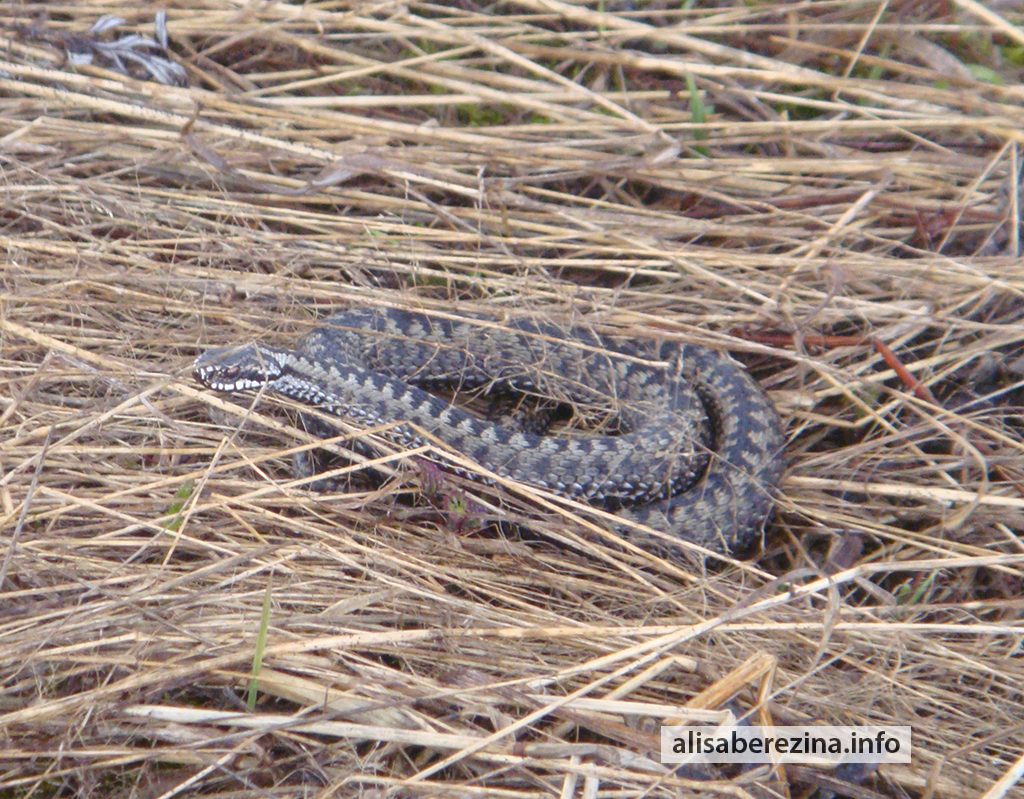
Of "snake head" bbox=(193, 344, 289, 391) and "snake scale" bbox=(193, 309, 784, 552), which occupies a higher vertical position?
"snake head" bbox=(193, 344, 289, 391)

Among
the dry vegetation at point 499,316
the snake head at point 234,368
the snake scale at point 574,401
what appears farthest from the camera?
the snake scale at point 574,401

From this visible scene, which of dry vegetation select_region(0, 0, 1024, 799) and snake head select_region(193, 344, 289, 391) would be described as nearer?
dry vegetation select_region(0, 0, 1024, 799)

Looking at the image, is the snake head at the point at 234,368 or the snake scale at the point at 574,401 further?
the snake scale at the point at 574,401

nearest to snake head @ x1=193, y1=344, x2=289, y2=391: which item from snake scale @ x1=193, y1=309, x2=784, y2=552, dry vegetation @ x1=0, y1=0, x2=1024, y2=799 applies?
snake scale @ x1=193, y1=309, x2=784, y2=552

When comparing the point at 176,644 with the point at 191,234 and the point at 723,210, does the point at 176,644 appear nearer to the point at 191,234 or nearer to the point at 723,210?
the point at 191,234

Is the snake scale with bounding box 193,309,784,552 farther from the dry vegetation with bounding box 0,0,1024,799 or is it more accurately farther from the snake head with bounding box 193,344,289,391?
the dry vegetation with bounding box 0,0,1024,799

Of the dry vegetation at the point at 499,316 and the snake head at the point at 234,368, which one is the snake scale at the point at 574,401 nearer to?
the snake head at the point at 234,368

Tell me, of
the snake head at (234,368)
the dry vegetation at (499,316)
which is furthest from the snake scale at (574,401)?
the dry vegetation at (499,316)

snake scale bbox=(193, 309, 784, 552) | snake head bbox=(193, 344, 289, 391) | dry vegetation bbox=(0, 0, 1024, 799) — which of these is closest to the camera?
dry vegetation bbox=(0, 0, 1024, 799)
